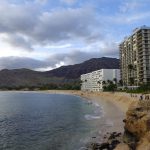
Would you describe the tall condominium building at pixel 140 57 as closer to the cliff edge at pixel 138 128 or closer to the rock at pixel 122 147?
the cliff edge at pixel 138 128

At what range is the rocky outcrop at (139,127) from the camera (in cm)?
2800

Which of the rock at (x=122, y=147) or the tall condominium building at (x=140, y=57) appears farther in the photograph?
the tall condominium building at (x=140, y=57)

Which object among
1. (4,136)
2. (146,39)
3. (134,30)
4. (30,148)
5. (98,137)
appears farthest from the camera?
(134,30)

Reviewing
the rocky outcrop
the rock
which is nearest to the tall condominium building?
the rocky outcrop

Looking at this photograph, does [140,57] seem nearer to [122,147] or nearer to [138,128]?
[122,147]

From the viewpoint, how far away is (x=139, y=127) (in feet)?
100

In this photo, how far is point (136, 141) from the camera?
3125 centimetres

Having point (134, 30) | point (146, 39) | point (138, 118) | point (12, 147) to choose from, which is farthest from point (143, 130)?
point (134, 30)

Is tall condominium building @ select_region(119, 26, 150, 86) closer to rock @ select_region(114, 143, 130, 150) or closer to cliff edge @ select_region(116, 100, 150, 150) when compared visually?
cliff edge @ select_region(116, 100, 150, 150)

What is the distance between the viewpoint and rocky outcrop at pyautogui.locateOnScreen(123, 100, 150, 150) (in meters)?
28.0

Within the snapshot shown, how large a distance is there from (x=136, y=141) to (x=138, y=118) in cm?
225

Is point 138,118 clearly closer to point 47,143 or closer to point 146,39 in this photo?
point 47,143

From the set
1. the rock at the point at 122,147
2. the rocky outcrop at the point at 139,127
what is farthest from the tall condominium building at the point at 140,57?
the rock at the point at 122,147

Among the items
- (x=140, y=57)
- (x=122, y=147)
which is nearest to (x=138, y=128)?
(x=122, y=147)
